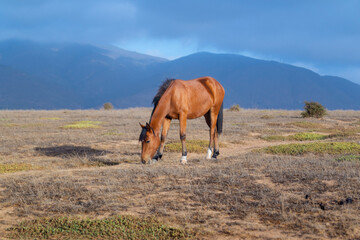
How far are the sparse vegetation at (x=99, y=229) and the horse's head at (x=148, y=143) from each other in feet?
14.1

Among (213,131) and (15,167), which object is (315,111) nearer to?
(213,131)

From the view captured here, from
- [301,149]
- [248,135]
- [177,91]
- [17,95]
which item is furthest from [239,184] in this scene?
[17,95]

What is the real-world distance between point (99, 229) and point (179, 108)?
5.93 m

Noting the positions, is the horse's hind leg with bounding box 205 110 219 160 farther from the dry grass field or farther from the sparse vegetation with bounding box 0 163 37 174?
the sparse vegetation with bounding box 0 163 37 174

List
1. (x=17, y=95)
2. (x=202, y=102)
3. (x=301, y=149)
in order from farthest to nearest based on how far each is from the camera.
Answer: (x=17, y=95)
(x=301, y=149)
(x=202, y=102)

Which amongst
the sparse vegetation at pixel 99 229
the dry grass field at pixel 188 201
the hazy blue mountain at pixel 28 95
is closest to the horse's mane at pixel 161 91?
the dry grass field at pixel 188 201

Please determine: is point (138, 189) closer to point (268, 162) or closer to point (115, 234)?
point (115, 234)

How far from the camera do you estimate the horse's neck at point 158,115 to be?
1059 cm

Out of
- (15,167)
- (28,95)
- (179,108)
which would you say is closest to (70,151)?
(15,167)

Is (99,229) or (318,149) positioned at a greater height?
(318,149)

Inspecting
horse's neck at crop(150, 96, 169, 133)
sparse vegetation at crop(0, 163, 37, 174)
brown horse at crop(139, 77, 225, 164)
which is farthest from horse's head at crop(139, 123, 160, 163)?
sparse vegetation at crop(0, 163, 37, 174)

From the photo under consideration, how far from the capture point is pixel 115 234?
18.0ft

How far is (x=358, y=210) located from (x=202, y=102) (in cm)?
673

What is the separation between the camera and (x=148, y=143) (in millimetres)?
10227
